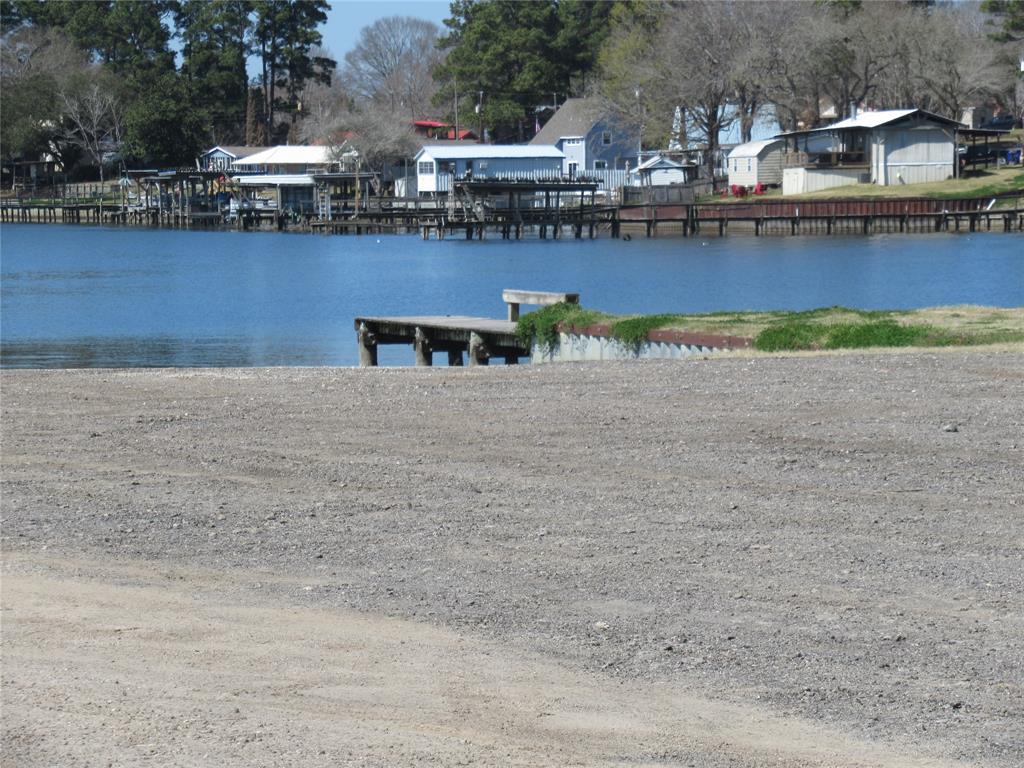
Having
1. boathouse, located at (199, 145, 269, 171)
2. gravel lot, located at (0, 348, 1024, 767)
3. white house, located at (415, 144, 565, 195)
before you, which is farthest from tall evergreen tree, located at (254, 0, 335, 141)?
gravel lot, located at (0, 348, 1024, 767)

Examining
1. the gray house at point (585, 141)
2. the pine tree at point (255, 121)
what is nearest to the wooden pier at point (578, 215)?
the gray house at point (585, 141)

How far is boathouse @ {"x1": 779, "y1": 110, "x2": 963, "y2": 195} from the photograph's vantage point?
87000 millimetres

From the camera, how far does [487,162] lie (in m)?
106

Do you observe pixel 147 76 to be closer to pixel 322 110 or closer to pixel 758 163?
pixel 322 110

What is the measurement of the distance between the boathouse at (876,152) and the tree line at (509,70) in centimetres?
734

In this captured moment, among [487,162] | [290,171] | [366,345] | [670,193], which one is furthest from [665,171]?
[366,345]

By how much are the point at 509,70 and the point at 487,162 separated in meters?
21.3

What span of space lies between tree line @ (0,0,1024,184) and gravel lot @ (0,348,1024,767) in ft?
276

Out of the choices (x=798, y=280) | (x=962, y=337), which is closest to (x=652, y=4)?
(x=798, y=280)

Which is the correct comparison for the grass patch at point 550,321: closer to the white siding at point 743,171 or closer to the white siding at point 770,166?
the white siding at point 770,166

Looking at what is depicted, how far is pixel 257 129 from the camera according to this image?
141125 millimetres

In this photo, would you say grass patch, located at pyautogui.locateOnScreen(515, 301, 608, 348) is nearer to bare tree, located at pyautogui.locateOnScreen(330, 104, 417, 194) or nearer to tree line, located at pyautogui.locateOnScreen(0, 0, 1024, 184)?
tree line, located at pyautogui.locateOnScreen(0, 0, 1024, 184)

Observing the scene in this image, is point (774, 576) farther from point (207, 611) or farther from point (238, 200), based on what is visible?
point (238, 200)

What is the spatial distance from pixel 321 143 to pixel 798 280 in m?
76.3
